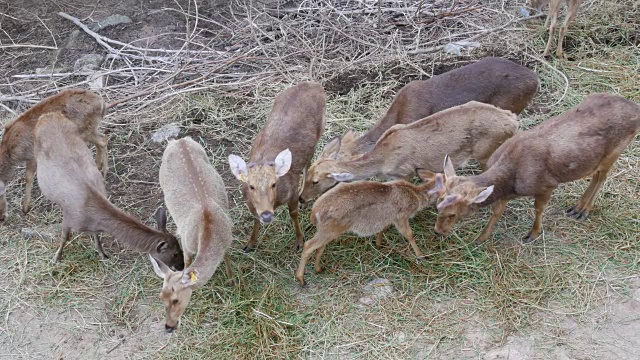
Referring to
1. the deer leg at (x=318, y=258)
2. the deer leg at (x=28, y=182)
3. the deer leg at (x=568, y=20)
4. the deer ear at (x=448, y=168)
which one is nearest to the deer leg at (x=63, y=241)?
the deer leg at (x=28, y=182)

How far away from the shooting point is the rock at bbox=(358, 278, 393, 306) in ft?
18.7

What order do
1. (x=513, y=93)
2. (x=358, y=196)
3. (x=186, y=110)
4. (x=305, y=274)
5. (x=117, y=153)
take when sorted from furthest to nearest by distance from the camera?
(x=186, y=110)
(x=117, y=153)
(x=513, y=93)
(x=305, y=274)
(x=358, y=196)

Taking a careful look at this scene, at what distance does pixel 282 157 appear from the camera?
5742 mm

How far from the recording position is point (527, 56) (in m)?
8.73

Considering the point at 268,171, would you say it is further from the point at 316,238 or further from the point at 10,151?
the point at 10,151

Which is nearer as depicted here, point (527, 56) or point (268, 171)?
point (268, 171)

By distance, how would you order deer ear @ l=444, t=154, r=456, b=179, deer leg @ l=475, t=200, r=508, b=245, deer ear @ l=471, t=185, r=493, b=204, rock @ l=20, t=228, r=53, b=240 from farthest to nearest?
A: rock @ l=20, t=228, r=53, b=240 < deer leg @ l=475, t=200, r=508, b=245 < deer ear @ l=444, t=154, r=456, b=179 < deer ear @ l=471, t=185, r=493, b=204

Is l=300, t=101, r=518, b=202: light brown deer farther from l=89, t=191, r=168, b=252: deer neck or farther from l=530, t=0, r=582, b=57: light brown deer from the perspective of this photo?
l=530, t=0, r=582, b=57: light brown deer

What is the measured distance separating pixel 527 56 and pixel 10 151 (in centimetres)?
668

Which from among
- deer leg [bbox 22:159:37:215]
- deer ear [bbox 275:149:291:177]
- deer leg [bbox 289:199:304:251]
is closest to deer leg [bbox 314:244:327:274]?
deer leg [bbox 289:199:304:251]

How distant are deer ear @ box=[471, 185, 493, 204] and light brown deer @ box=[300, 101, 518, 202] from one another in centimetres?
81

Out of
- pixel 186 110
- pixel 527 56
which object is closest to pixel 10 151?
pixel 186 110

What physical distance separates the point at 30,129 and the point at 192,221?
258 centimetres

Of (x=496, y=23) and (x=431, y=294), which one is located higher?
(x=496, y=23)
